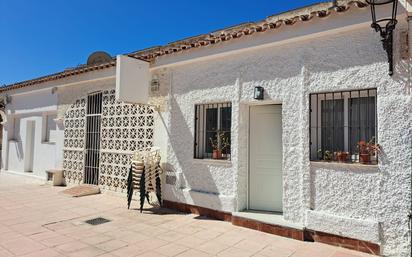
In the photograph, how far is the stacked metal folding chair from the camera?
28.3 ft

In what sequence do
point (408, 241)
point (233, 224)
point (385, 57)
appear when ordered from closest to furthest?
point (408, 241), point (385, 57), point (233, 224)

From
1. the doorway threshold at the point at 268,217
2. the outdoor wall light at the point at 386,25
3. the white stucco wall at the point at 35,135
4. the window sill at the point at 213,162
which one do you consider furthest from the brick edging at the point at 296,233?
the white stucco wall at the point at 35,135

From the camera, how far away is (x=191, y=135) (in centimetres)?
854

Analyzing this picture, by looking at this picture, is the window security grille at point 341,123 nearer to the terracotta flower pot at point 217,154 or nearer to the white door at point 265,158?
the white door at point 265,158

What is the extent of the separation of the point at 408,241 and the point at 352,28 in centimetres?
411

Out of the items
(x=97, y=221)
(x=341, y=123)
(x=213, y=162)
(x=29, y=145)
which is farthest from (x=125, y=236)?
(x=29, y=145)

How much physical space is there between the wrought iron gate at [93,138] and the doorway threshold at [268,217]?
6.79 m

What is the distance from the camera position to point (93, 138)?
11883mm

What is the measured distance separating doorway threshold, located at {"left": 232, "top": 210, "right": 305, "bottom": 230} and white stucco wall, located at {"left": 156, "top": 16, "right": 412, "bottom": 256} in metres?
0.16

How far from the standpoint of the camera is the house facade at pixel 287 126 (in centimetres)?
543

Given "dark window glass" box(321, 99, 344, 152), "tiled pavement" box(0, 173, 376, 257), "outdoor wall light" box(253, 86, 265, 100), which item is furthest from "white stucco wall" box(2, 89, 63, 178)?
"dark window glass" box(321, 99, 344, 152)

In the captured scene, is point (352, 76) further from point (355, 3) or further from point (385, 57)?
point (355, 3)

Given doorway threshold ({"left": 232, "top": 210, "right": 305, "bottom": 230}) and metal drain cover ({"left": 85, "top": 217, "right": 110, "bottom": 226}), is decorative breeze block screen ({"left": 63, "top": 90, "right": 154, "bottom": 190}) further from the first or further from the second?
doorway threshold ({"left": 232, "top": 210, "right": 305, "bottom": 230})

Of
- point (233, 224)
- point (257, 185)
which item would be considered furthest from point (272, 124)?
point (233, 224)
